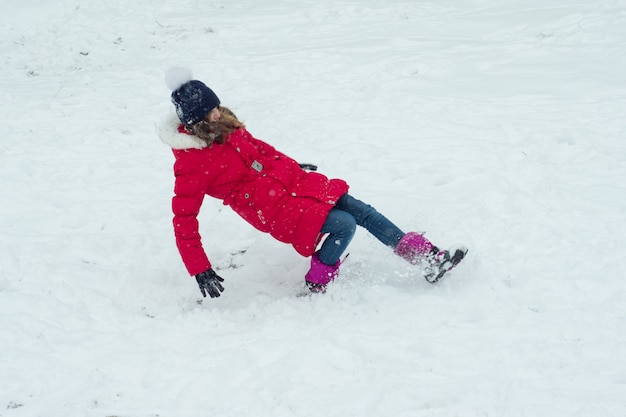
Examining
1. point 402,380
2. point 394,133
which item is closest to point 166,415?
point 402,380

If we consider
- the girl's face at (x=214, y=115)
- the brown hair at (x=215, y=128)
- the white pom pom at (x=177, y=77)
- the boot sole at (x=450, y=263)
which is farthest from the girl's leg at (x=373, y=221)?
the white pom pom at (x=177, y=77)

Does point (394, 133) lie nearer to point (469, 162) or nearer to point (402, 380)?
point (469, 162)

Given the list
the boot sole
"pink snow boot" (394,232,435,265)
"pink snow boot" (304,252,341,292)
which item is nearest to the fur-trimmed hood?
"pink snow boot" (304,252,341,292)

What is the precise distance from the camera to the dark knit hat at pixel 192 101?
4008 mm

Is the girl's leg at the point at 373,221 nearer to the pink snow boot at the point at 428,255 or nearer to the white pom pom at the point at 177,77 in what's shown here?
the pink snow boot at the point at 428,255

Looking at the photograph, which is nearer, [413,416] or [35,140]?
[413,416]

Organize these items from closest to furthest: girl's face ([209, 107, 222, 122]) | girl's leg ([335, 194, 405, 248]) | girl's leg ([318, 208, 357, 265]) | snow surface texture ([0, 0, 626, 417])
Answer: snow surface texture ([0, 0, 626, 417]) < girl's face ([209, 107, 222, 122]) < girl's leg ([318, 208, 357, 265]) < girl's leg ([335, 194, 405, 248])

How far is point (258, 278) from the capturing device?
16.2 ft

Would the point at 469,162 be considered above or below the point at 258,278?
above

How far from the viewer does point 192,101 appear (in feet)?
13.1

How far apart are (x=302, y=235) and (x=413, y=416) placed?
1710 mm

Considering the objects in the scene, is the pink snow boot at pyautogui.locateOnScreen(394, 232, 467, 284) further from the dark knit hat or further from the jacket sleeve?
the dark knit hat

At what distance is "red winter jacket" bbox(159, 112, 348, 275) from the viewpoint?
414 centimetres

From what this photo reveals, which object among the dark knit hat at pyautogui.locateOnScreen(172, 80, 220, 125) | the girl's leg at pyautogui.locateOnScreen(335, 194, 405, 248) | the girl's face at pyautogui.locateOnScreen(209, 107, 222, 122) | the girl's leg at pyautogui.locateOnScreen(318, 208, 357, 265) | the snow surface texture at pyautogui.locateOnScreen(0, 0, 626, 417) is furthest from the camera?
the girl's leg at pyautogui.locateOnScreen(335, 194, 405, 248)
